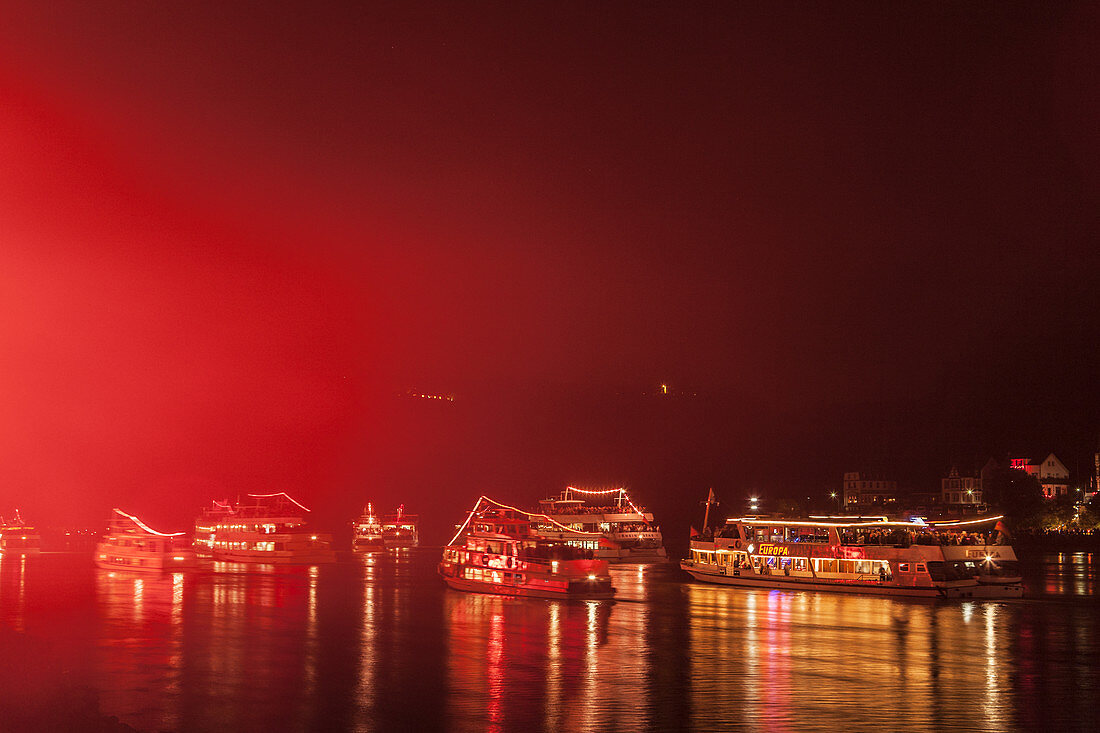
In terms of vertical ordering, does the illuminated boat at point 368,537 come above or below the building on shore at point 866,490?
below

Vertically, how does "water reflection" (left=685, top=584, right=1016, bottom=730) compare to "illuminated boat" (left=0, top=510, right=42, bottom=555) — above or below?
above

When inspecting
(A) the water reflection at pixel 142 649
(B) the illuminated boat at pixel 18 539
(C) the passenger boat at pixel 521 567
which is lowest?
(B) the illuminated boat at pixel 18 539

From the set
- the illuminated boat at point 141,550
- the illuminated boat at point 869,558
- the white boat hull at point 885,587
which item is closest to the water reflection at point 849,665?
the white boat hull at point 885,587

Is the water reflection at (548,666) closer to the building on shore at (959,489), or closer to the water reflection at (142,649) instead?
the water reflection at (142,649)

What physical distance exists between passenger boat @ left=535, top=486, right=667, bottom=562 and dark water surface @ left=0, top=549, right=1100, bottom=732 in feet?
109

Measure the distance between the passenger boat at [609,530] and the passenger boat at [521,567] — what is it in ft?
101

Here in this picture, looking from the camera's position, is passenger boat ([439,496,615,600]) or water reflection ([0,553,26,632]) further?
passenger boat ([439,496,615,600])

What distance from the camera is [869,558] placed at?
181ft

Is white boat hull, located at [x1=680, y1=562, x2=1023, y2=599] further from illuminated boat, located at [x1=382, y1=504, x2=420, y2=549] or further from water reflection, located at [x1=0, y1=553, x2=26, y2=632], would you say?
illuminated boat, located at [x1=382, y1=504, x2=420, y2=549]

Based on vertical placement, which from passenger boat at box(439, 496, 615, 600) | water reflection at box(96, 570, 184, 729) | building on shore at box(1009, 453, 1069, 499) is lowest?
water reflection at box(96, 570, 184, 729)

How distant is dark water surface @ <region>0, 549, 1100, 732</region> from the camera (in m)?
25.0

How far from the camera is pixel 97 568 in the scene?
8731 centimetres

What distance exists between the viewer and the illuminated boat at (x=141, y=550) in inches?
3086

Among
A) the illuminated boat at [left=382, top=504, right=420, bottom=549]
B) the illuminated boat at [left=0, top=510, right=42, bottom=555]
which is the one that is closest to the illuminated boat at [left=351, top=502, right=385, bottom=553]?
the illuminated boat at [left=382, top=504, right=420, bottom=549]
